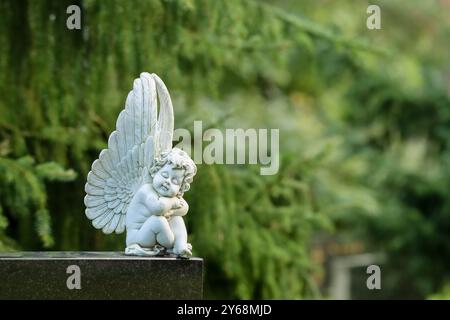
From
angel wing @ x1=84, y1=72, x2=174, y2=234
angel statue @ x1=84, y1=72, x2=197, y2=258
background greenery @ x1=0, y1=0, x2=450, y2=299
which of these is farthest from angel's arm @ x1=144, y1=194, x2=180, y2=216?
background greenery @ x1=0, y1=0, x2=450, y2=299

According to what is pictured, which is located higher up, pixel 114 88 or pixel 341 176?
pixel 114 88

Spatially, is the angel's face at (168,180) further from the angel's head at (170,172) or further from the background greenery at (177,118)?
the background greenery at (177,118)

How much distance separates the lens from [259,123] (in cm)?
991

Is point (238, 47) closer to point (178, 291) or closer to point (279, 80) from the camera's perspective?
point (178, 291)

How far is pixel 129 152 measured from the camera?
13.4 feet

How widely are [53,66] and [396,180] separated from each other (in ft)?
17.6

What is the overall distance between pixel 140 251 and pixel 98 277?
23 centimetres

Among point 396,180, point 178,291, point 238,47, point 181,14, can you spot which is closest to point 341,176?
point 396,180

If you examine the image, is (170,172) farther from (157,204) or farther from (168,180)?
(157,204)

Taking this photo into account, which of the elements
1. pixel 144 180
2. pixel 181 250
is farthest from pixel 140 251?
pixel 144 180

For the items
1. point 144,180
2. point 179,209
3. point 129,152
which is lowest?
point 179,209

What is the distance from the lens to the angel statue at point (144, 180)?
13.1 feet
